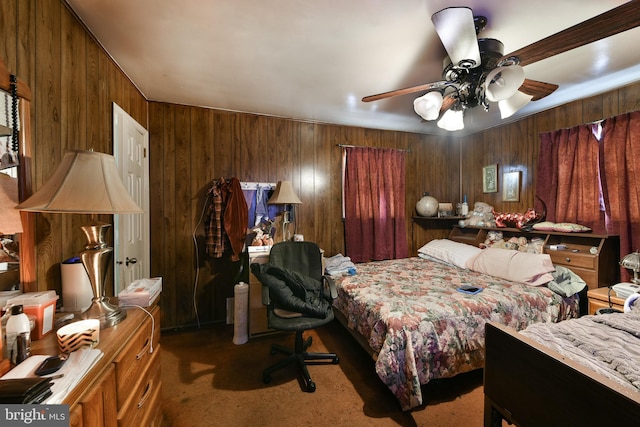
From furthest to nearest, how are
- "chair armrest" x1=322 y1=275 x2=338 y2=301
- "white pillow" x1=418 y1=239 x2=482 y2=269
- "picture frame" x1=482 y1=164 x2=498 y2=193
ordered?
"picture frame" x1=482 y1=164 x2=498 y2=193 → "white pillow" x1=418 y1=239 x2=482 y2=269 → "chair armrest" x1=322 y1=275 x2=338 y2=301

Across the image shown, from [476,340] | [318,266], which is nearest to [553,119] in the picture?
[476,340]

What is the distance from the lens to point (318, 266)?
246cm

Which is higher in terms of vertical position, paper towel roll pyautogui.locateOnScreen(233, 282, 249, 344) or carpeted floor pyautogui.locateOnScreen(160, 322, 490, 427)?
paper towel roll pyautogui.locateOnScreen(233, 282, 249, 344)

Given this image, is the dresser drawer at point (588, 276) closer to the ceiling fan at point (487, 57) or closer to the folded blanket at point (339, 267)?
the ceiling fan at point (487, 57)

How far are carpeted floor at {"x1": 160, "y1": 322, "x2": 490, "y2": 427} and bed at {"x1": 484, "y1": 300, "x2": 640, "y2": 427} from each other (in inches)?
23.5

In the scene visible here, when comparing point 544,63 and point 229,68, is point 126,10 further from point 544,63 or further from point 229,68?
point 544,63

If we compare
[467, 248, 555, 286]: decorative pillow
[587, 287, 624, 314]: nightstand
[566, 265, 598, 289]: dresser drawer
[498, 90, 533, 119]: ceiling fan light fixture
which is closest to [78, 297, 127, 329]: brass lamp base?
[498, 90, 533, 119]: ceiling fan light fixture

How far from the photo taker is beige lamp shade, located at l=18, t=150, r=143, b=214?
3.05 ft

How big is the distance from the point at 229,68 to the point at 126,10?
73cm

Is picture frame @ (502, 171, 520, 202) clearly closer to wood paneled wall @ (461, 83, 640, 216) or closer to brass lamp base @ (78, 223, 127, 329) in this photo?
wood paneled wall @ (461, 83, 640, 216)

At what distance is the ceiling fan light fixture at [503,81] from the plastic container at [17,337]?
2.28 m

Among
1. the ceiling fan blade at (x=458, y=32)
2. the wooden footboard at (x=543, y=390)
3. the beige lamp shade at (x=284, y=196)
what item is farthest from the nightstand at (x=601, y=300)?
the beige lamp shade at (x=284, y=196)

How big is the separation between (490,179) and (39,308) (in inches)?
168

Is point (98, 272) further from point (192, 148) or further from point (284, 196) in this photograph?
point (192, 148)
